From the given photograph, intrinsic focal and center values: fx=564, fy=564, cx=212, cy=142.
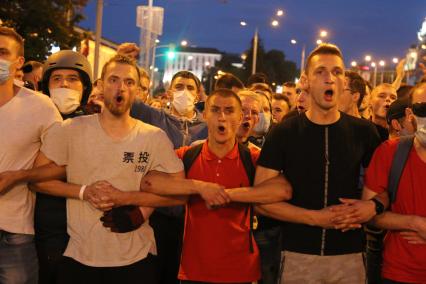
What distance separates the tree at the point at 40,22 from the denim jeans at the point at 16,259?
1784 cm

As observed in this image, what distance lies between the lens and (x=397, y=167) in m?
4.33

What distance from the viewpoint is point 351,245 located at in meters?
4.42

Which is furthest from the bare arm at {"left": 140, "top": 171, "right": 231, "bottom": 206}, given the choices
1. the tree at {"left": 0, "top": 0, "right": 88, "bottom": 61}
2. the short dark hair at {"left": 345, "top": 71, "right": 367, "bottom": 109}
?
the tree at {"left": 0, "top": 0, "right": 88, "bottom": 61}

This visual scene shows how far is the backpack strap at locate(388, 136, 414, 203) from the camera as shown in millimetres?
4324

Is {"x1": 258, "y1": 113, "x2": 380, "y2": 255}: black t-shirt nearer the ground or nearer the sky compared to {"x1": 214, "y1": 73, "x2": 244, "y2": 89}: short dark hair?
nearer the ground

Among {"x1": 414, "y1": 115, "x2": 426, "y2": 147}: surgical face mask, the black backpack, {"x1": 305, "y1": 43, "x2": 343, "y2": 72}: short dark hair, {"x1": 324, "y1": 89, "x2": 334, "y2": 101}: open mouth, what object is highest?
{"x1": 305, "y1": 43, "x2": 343, "y2": 72}: short dark hair

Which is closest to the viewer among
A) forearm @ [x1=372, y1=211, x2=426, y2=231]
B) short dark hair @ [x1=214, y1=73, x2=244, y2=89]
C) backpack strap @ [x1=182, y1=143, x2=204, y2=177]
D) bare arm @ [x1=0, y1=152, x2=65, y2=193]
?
forearm @ [x1=372, y1=211, x2=426, y2=231]

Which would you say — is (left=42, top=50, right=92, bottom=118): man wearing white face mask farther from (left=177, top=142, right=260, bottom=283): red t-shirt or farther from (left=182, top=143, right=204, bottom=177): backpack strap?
(left=177, top=142, right=260, bottom=283): red t-shirt

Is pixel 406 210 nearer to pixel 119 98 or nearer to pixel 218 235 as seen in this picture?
pixel 218 235

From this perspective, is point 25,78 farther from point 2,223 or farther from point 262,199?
point 262,199

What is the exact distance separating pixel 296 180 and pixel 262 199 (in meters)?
0.31

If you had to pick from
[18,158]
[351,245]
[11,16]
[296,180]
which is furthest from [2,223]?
[11,16]

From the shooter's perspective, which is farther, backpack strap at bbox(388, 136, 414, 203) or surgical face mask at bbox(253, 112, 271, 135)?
surgical face mask at bbox(253, 112, 271, 135)

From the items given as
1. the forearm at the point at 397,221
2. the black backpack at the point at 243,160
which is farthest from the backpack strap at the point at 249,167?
the forearm at the point at 397,221
